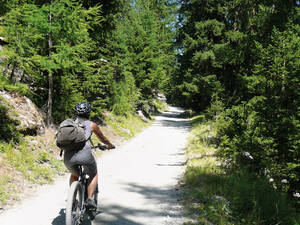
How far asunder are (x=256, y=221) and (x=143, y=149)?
8.74 m

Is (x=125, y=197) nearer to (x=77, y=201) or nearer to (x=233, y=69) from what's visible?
(x=77, y=201)

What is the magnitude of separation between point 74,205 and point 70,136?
1053mm

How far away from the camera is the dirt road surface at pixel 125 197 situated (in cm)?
466

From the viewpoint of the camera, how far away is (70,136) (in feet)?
11.7

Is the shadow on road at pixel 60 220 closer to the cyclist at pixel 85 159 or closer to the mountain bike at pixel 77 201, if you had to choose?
the mountain bike at pixel 77 201

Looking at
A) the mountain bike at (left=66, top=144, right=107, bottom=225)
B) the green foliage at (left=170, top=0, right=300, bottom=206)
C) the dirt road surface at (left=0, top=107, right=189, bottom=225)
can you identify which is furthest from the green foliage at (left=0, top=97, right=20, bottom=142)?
the green foliage at (left=170, top=0, right=300, bottom=206)

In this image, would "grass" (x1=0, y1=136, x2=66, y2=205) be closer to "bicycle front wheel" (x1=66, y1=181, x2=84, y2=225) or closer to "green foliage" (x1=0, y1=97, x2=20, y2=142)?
"green foliage" (x1=0, y1=97, x2=20, y2=142)

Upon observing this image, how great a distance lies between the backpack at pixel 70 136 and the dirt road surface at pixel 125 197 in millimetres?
1692

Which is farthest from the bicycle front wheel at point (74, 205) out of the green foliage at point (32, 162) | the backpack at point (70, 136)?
the green foliage at point (32, 162)

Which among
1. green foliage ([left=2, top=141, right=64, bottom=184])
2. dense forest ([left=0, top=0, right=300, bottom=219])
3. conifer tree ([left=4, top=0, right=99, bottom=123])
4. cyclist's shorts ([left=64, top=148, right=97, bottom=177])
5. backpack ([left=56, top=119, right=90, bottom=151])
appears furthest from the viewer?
conifer tree ([left=4, top=0, right=99, bottom=123])

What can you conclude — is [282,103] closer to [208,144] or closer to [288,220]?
[288,220]

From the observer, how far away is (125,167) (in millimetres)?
9078

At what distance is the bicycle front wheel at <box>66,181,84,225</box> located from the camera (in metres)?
3.39

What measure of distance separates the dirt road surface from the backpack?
169cm
